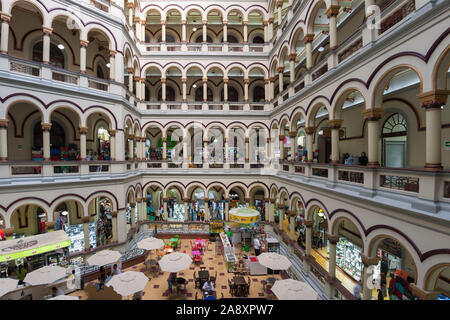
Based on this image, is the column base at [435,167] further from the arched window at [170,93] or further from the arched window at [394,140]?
the arched window at [170,93]

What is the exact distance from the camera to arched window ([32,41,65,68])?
1418 cm

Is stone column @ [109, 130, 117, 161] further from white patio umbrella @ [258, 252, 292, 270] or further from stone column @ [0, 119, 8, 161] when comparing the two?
white patio umbrella @ [258, 252, 292, 270]

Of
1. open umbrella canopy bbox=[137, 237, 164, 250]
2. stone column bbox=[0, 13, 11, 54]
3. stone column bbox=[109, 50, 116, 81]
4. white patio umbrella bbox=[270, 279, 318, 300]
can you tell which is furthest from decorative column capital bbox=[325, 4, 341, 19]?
stone column bbox=[0, 13, 11, 54]

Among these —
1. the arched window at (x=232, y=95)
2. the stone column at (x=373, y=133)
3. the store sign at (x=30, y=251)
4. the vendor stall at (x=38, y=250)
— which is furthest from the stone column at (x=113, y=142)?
the stone column at (x=373, y=133)

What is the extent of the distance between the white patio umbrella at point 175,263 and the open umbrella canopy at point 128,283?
48.9 inches

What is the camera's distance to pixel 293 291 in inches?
334

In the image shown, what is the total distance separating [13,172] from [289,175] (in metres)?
15.6

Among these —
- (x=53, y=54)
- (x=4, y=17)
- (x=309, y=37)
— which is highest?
(x=4, y=17)

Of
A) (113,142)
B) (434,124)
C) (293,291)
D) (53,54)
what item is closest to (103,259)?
(113,142)

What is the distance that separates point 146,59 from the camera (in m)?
19.6

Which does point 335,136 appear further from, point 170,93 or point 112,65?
point 170,93

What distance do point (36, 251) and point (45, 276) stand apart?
4.70 feet

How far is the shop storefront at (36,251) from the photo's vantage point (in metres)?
9.79
